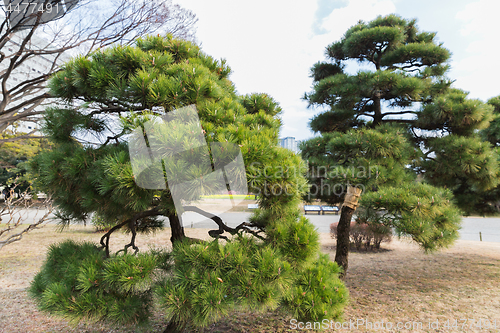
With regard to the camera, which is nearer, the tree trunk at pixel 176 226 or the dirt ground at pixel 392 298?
the tree trunk at pixel 176 226

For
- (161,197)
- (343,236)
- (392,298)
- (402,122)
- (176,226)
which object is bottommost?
(392,298)

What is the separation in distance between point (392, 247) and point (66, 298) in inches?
285

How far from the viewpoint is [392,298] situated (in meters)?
3.21

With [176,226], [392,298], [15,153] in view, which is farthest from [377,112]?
[15,153]

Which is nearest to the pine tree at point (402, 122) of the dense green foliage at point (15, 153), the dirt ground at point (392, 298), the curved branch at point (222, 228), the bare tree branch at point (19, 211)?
the dirt ground at point (392, 298)

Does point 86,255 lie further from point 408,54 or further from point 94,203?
point 408,54

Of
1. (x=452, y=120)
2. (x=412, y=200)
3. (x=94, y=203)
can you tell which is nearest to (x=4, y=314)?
(x=94, y=203)

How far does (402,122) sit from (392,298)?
2.37 metres

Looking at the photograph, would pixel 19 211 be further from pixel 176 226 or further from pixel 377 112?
pixel 377 112

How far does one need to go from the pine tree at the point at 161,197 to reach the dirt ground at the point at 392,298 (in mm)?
313

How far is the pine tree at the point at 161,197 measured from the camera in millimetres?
1276

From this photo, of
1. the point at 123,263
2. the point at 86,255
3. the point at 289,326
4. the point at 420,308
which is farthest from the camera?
the point at 420,308

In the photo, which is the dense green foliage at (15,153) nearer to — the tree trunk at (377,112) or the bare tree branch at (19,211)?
the bare tree branch at (19,211)

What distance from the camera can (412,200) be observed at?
2.42 metres
